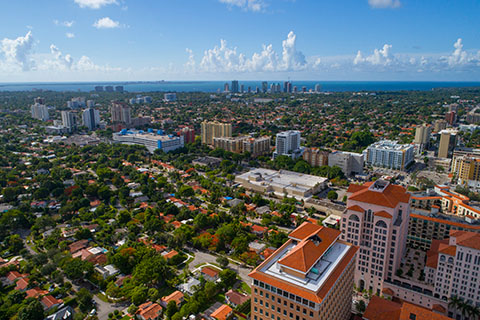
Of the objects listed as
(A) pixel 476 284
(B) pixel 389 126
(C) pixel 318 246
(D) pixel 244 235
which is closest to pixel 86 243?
(D) pixel 244 235

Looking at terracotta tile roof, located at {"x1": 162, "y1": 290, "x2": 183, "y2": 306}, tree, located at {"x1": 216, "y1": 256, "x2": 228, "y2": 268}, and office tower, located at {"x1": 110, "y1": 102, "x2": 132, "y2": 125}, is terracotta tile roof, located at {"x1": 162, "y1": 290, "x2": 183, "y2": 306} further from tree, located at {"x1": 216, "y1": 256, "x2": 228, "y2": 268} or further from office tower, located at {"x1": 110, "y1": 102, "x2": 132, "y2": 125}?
office tower, located at {"x1": 110, "y1": 102, "x2": 132, "y2": 125}

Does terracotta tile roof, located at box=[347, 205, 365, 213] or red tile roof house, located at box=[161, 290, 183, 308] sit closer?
red tile roof house, located at box=[161, 290, 183, 308]

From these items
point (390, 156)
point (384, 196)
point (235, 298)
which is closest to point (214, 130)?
point (390, 156)

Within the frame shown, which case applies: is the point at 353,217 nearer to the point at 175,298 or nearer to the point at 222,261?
the point at 222,261

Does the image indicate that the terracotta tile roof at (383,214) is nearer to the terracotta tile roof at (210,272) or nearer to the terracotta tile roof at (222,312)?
the terracotta tile roof at (222,312)

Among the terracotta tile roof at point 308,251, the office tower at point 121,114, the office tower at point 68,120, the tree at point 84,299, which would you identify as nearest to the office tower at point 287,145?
the terracotta tile roof at point 308,251

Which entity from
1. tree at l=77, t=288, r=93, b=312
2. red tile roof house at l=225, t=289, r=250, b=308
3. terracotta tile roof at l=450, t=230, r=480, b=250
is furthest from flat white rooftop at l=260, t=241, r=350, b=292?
tree at l=77, t=288, r=93, b=312
